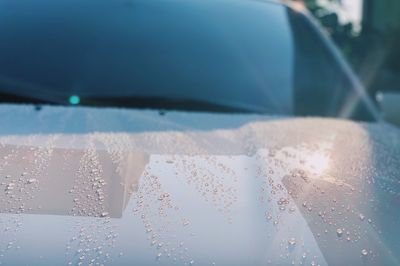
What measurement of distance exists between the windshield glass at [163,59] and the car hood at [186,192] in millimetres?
218

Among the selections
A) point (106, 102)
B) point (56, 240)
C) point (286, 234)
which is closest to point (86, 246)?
point (56, 240)

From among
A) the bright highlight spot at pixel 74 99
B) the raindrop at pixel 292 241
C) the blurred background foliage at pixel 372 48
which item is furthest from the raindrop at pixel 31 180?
the blurred background foliage at pixel 372 48

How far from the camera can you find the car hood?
1477mm

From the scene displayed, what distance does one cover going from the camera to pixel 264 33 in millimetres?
3203

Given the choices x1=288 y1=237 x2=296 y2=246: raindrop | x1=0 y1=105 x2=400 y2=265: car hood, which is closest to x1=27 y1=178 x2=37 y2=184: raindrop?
x1=0 y1=105 x2=400 y2=265: car hood

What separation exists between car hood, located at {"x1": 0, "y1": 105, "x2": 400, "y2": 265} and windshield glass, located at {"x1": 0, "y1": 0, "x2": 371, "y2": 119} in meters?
0.22

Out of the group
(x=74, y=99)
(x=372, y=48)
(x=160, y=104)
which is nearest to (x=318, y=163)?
(x=160, y=104)

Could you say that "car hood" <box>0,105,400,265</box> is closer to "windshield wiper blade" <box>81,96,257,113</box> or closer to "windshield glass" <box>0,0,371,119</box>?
"windshield wiper blade" <box>81,96,257,113</box>

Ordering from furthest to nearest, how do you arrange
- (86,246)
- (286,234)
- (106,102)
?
(106,102) < (286,234) < (86,246)

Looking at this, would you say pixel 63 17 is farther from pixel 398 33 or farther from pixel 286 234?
pixel 398 33

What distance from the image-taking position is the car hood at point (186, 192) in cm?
148

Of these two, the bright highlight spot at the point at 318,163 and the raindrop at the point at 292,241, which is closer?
the raindrop at the point at 292,241

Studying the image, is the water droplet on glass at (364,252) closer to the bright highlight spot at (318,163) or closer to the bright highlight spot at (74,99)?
the bright highlight spot at (318,163)

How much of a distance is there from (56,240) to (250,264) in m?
0.37
